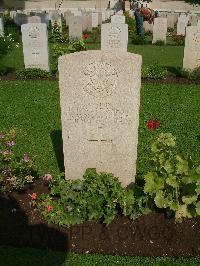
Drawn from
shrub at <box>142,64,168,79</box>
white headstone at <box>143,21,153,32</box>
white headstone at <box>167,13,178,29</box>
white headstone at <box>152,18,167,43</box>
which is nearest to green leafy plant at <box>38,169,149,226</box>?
shrub at <box>142,64,168,79</box>

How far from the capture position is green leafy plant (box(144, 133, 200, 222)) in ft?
14.4

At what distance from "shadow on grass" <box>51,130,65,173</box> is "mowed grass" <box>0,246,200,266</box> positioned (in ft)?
6.15

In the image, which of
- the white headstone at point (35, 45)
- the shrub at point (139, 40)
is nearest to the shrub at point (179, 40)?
the shrub at point (139, 40)

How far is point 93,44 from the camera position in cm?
1755

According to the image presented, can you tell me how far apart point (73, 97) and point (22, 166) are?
131cm

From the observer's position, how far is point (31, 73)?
37.2 ft

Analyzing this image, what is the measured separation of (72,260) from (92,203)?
0.72 metres

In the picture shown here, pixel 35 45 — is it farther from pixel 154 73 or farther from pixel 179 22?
pixel 179 22

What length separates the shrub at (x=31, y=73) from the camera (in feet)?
37.1

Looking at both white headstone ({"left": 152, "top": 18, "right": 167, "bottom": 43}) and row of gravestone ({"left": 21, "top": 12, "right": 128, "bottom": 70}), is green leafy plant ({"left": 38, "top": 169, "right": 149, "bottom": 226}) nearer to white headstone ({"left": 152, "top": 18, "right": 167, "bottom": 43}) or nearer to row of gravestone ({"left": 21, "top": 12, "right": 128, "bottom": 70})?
row of gravestone ({"left": 21, "top": 12, "right": 128, "bottom": 70})

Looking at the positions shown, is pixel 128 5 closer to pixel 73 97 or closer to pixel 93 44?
pixel 93 44

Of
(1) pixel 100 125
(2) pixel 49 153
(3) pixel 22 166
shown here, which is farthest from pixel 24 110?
(1) pixel 100 125

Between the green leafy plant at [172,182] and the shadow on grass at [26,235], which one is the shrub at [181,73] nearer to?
the green leafy plant at [172,182]

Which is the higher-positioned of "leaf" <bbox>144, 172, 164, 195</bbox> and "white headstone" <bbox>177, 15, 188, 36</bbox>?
"white headstone" <bbox>177, 15, 188, 36</bbox>
